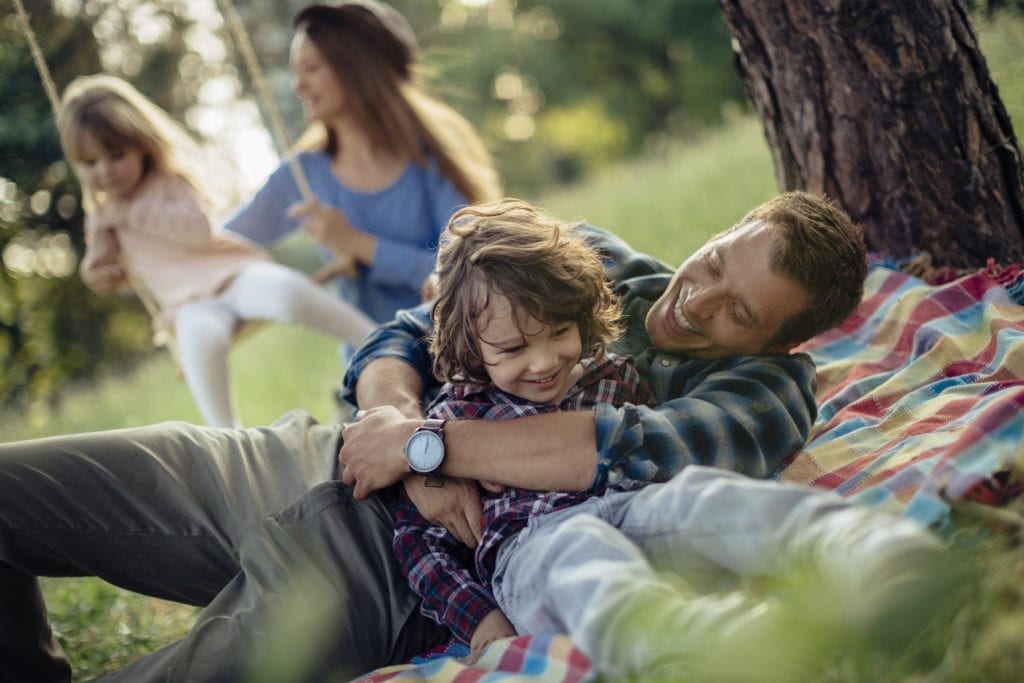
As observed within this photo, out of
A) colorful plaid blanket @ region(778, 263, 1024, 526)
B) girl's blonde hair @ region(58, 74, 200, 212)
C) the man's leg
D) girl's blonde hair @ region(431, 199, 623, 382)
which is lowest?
colorful plaid blanket @ region(778, 263, 1024, 526)

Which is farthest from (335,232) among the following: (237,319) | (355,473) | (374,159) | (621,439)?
(621,439)

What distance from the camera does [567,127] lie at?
960 inches

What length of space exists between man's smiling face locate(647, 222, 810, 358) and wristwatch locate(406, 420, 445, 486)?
0.62 metres

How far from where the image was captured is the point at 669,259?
455cm

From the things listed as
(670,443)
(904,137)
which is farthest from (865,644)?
(904,137)

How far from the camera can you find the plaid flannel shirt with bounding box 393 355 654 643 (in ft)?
6.71

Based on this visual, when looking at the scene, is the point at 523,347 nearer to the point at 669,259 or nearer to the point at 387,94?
the point at 387,94

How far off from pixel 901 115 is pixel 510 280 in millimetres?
1586

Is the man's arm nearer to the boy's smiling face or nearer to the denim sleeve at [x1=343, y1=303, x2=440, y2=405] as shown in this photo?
the boy's smiling face

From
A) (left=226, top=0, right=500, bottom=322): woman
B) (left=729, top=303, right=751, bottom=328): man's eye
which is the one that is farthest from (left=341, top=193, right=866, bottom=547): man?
(left=226, top=0, right=500, bottom=322): woman

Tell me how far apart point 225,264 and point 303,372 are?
2.88 m

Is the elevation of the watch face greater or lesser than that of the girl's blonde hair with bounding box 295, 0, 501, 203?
lesser

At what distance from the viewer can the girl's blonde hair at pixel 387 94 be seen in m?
4.10

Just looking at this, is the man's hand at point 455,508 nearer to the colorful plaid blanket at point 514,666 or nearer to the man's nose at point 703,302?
the colorful plaid blanket at point 514,666
